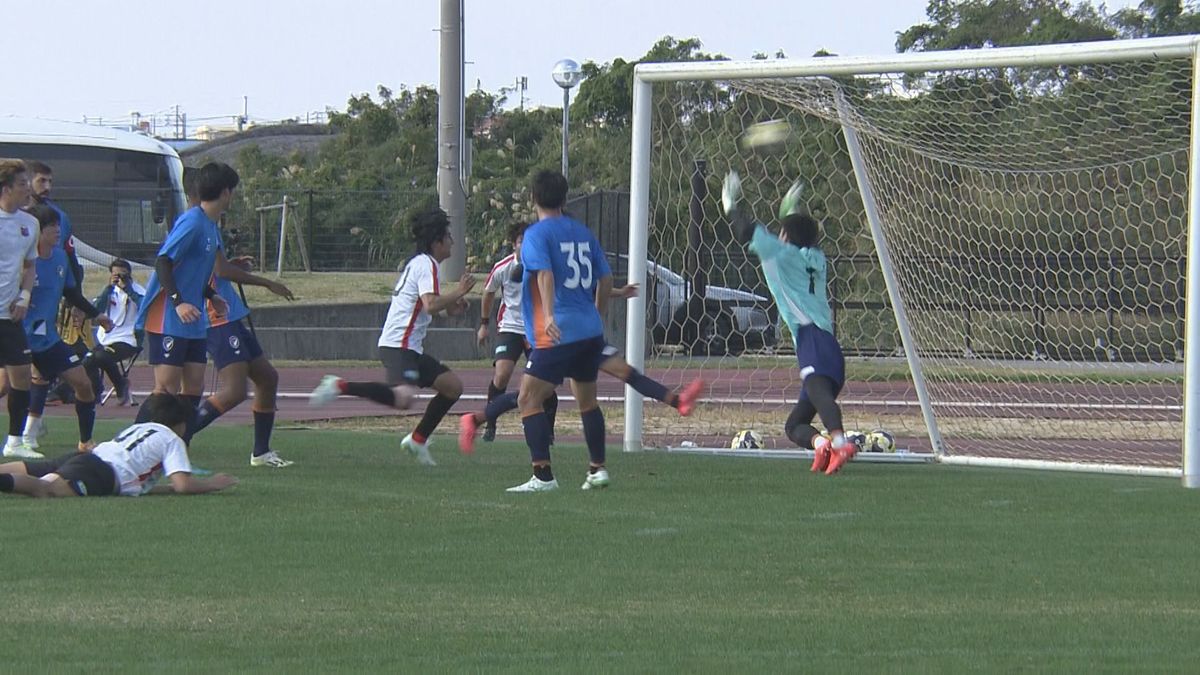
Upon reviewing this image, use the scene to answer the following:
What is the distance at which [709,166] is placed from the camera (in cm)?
1469

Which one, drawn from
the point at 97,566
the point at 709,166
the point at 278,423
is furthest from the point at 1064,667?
the point at 278,423

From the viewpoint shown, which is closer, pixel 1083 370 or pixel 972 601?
pixel 972 601

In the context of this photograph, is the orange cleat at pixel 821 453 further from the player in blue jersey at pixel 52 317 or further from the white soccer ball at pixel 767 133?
the player in blue jersey at pixel 52 317

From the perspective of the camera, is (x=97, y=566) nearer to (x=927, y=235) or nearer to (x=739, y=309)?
(x=927, y=235)

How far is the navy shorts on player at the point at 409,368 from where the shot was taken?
11.1m

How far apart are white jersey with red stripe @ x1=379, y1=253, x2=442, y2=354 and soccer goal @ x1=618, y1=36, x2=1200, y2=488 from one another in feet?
6.71

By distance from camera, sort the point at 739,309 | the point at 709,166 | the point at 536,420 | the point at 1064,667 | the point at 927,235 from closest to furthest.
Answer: the point at 1064,667 < the point at 536,420 < the point at 927,235 < the point at 709,166 < the point at 739,309

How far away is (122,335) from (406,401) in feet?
23.4

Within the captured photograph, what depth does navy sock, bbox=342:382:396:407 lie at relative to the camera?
11.1 m

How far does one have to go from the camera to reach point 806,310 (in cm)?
1112

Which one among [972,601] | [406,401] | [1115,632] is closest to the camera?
[1115,632]

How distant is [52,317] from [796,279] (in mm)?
5351

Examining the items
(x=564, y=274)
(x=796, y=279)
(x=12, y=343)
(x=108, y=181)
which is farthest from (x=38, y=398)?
(x=108, y=181)

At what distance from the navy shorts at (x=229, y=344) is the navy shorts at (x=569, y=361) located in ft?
7.61
